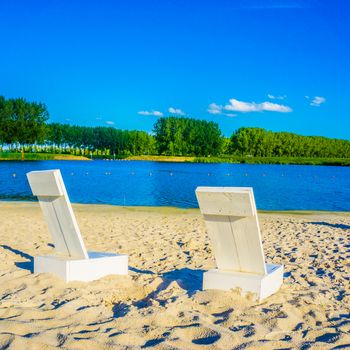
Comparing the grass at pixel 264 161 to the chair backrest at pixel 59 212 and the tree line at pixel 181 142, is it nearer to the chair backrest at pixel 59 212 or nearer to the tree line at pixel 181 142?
the tree line at pixel 181 142

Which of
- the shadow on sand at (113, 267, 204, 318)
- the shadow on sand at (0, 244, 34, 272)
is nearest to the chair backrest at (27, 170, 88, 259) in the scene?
the shadow on sand at (0, 244, 34, 272)

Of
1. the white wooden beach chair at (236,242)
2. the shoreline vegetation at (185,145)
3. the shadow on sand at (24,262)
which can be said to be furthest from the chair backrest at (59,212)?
the shoreline vegetation at (185,145)

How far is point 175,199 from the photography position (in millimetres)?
25797

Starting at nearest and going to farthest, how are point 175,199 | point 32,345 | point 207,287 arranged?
point 32,345
point 207,287
point 175,199

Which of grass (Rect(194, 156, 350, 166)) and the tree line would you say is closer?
grass (Rect(194, 156, 350, 166))

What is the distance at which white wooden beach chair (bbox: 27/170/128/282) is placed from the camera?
18.3 feet

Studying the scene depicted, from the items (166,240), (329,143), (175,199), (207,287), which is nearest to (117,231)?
(166,240)

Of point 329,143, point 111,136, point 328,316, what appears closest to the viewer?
point 328,316

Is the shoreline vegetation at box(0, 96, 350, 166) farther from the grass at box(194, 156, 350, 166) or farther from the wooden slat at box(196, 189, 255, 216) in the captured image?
the wooden slat at box(196, 189, 255, 216)

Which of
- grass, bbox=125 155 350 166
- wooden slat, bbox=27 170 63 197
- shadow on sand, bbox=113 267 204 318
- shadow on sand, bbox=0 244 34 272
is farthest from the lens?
grass, bbox=125 155 350 166

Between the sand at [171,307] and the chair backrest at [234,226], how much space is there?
38 centimetres

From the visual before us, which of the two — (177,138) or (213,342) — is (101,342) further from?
(177,138)

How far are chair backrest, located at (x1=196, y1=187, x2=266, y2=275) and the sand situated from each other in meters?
0.38

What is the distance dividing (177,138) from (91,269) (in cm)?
13285
